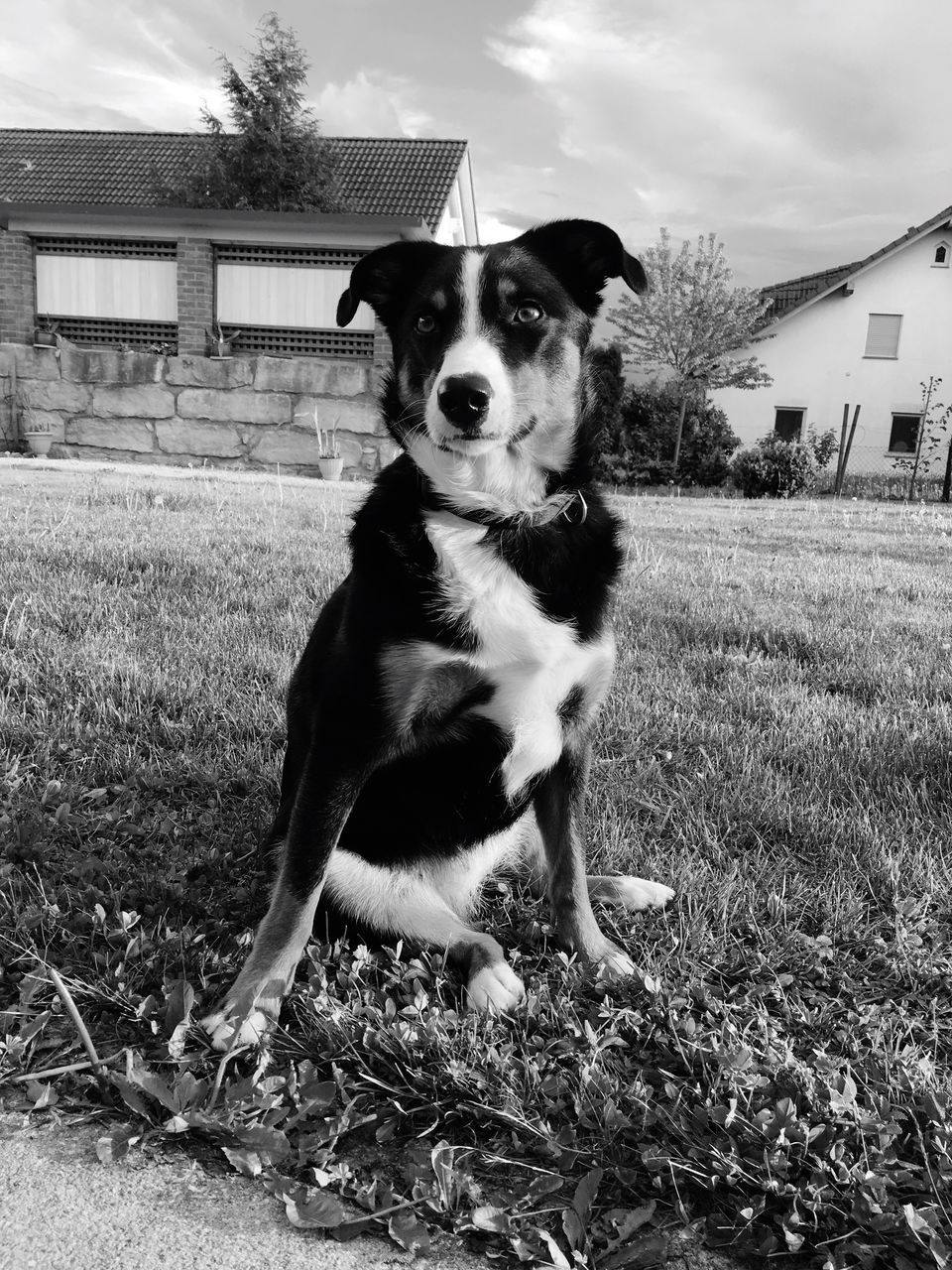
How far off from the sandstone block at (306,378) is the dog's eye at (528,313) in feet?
40.1

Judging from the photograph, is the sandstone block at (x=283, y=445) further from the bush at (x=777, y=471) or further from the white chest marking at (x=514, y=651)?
the white chest marking at (x=514, y=651)

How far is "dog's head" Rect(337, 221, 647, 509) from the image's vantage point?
7.04 ft

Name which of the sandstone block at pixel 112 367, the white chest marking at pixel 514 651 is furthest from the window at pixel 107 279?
the white chest marking at pixel 514 651

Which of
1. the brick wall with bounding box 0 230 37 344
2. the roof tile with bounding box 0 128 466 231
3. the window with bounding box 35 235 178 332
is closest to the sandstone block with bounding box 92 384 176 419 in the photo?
the window with bounding box 35 235 178 332

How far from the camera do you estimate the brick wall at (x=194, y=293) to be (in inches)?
679

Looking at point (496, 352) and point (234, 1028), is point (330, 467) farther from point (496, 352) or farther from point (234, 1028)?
point (234, 1028)

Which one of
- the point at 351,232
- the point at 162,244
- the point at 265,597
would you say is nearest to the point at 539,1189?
the point at 265,597

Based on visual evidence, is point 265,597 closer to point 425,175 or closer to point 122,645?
point 122,645

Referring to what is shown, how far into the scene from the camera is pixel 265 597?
15.6 ft

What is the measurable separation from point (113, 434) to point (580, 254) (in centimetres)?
1340

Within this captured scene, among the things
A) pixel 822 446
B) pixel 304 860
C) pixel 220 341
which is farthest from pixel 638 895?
pixel 822 446

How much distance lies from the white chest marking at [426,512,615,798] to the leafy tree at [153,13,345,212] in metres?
18.6

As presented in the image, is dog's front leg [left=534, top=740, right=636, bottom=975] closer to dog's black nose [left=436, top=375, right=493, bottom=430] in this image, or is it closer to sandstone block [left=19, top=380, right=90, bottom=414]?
Answer: dog's black nose [left=436, top=375, right=493, bottom=430]

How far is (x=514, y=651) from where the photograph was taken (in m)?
2.03
